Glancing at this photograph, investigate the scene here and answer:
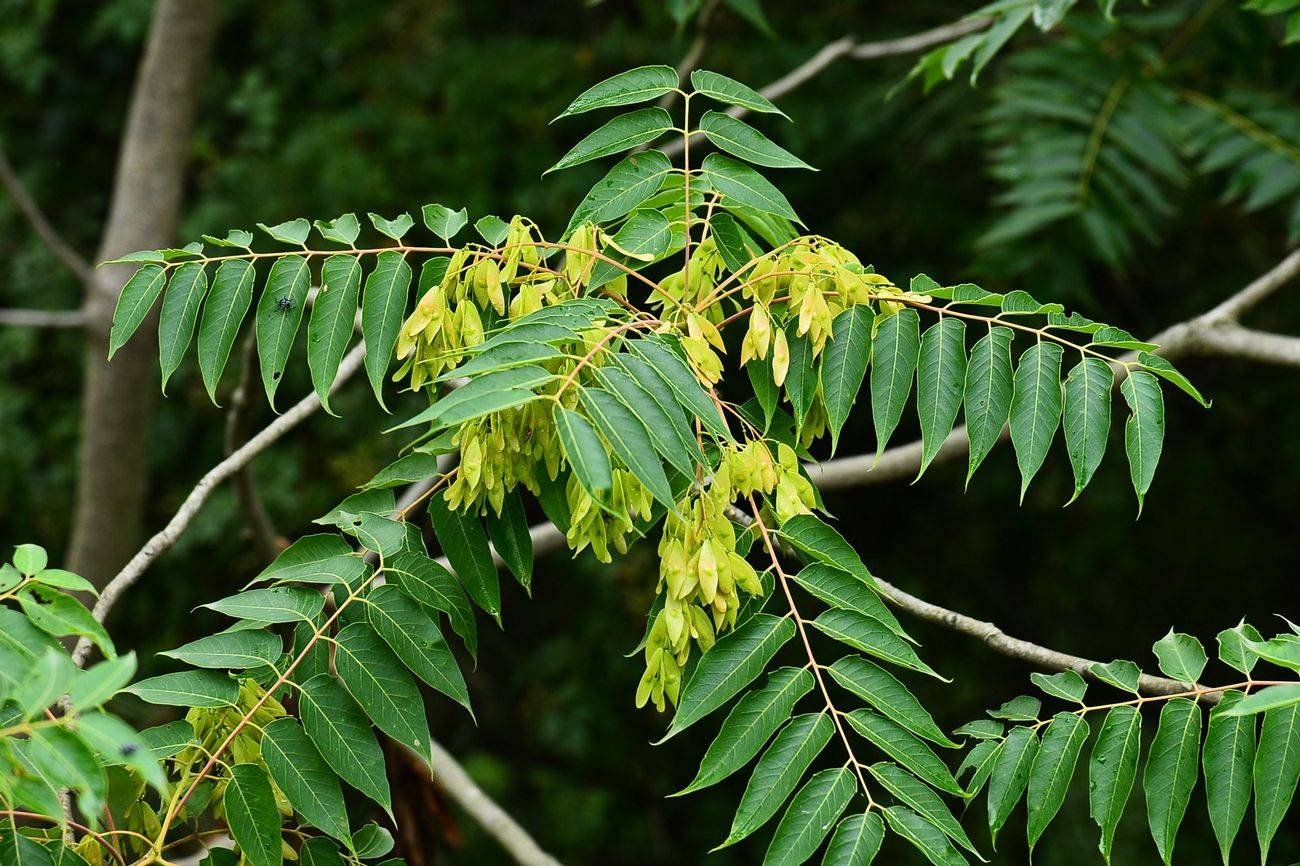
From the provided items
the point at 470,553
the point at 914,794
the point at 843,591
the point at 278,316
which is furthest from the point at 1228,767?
the point at 278,316

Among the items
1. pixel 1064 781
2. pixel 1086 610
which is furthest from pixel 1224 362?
pixel 1064 781

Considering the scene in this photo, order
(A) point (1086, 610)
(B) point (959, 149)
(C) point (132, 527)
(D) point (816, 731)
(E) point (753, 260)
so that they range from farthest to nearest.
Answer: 1. (A) point (1086, 610)
2. (B) point (959, 149)
3. (C) point (132, 527)
4. (E) point (753, 260)
5. (D) point (816, 731)

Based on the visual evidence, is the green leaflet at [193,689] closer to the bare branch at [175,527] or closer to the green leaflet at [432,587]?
the green leaflet at [432,587]

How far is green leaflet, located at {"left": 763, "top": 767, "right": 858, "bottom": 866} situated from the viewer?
111 centimetres

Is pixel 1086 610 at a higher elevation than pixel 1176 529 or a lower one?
lower

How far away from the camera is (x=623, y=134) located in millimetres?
1433

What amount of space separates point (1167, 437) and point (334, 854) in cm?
379

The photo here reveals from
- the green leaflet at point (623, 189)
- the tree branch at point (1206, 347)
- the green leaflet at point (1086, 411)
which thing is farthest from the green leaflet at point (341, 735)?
the tree branch at point (1206, 347)

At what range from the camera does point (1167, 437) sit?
4266 millimetres

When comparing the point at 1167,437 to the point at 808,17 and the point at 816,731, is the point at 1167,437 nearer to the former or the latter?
the point at 808,17

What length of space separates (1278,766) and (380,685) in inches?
35.2

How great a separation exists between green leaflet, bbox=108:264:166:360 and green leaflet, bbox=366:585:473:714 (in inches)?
18.5

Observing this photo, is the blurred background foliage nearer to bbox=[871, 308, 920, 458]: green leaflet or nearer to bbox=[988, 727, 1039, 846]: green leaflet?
bbox=[871, 308, 920, 458]: green leaflet

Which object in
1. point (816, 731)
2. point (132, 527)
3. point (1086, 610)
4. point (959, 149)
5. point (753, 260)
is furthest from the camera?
point (1086, 610)
